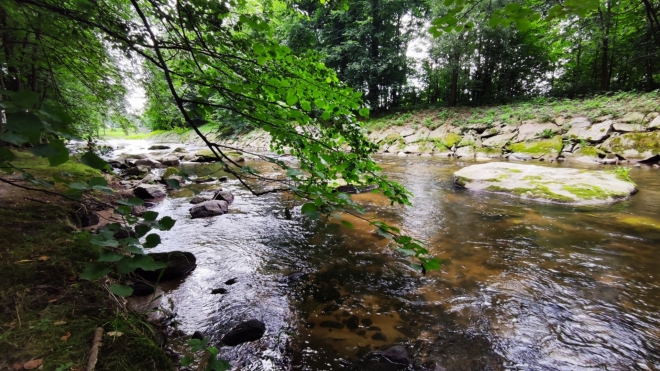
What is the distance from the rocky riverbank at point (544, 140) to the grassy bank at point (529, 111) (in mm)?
381

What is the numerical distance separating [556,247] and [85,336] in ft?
21.5

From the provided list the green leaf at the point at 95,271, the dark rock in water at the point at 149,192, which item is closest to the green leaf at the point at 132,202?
the green leaf at the point at 95,271

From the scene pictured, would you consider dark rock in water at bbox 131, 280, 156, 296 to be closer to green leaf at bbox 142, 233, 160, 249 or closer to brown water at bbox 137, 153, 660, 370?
brown water at bbox 137, 153, 660, 370

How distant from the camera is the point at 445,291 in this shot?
400cm

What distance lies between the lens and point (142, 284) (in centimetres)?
378

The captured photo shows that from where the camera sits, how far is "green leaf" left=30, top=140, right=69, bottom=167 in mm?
906

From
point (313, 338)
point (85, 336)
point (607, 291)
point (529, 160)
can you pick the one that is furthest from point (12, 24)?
Result: point (529, 160)

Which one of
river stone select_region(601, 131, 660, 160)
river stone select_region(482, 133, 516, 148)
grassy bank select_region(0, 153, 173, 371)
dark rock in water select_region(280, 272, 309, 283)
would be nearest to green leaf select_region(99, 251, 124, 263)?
grassy bank select_region(0, 153, 173, 371)

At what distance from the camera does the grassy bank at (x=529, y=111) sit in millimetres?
14586

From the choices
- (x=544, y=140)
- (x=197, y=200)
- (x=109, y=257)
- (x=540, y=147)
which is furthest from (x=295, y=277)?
(x=544, y=140)

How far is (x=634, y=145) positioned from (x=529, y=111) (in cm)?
627

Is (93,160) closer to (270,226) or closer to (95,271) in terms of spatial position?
(95,271)

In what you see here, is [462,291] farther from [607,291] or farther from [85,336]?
[85,336]

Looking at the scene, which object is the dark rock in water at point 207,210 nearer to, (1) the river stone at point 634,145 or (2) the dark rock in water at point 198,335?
(2) the dark rock in water at point 198,335
